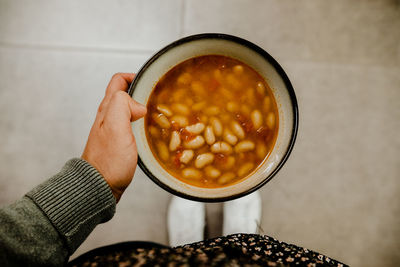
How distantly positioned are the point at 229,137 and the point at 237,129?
26 millimetres

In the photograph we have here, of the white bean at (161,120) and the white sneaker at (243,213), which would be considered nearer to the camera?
the white bean at (161,120)

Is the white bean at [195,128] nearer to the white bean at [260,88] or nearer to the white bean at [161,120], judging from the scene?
the white bean at [161,120]

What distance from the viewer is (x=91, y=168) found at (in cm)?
65

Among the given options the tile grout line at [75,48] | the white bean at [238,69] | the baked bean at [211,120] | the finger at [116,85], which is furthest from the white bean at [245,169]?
the tile grout line at [75,48]

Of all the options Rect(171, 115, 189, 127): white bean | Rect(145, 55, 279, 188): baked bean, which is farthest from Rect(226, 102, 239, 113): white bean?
Rect(171, 115, 189, 127): white bean

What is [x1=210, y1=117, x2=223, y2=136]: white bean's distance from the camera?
2.28 ft

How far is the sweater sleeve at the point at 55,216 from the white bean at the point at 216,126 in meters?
0.27

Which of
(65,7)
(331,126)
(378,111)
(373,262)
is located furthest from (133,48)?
(373,262)

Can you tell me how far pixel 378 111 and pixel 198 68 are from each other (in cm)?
74

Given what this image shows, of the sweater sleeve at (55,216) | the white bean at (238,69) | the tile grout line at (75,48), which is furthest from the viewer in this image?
the tile grout line at (75,48)

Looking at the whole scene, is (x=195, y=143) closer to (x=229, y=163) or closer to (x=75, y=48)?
(x=229, y=163)

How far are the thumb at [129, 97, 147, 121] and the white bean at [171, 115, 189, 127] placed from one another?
0.07m

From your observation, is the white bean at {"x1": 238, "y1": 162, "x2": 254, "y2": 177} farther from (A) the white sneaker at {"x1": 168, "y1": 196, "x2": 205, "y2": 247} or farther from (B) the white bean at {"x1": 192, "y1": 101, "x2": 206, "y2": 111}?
(A) the white sneaker at {"x1": 168, "y1": 196, "x2": 205, "y2": 247}

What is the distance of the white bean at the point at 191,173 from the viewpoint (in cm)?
70
